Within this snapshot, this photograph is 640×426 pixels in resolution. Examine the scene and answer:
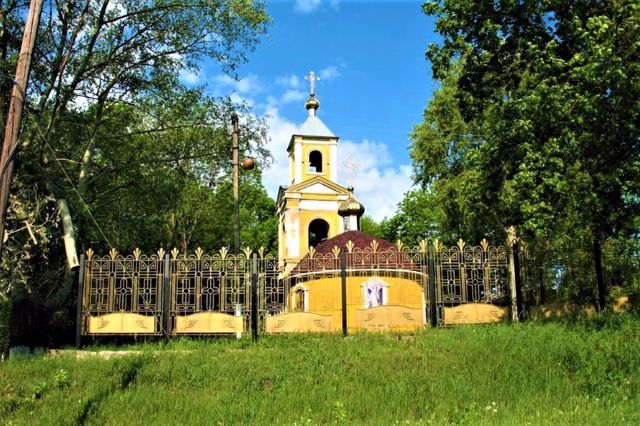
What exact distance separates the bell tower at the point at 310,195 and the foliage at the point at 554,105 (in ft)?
55.6

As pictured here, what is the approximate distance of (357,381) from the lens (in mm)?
9836

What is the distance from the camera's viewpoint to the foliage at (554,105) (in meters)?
13.1

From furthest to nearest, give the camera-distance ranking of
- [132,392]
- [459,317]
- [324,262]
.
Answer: [324,262]
[459,317]
[132,392]

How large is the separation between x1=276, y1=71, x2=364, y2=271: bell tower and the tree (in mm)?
17051

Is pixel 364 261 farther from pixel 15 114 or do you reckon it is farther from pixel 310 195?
pixel 310 195

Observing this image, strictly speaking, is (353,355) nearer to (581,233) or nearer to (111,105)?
(581,233)

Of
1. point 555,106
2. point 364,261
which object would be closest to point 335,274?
point 364,261

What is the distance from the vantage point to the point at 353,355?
1125 centimetres

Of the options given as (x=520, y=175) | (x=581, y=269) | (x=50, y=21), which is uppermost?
(x=50, y=21)

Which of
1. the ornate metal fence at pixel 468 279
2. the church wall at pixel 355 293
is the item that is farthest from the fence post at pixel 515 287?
the church wall at pixel 355 293

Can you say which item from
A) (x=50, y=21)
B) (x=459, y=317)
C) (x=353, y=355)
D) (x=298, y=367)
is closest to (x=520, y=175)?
(x=459, y=317)

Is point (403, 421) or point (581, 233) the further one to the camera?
point (581, 233)

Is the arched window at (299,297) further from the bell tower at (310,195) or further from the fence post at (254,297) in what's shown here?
the bell tower at (310,195)

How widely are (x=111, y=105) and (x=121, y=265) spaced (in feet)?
23.5
